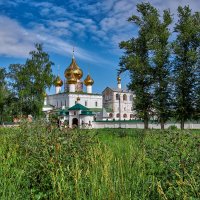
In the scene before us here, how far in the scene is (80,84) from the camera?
67812mm

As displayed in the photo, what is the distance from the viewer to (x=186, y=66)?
83.9 feet

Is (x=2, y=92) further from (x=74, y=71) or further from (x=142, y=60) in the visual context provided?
(x=74, y=71)

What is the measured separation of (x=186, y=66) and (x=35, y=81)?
17628 mm

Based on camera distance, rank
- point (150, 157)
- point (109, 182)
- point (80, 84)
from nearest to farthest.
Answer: point (109, 182), point (150, 157), point (80, 84)

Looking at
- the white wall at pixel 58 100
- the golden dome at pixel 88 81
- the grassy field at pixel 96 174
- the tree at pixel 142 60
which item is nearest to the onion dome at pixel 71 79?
the white wall at pixel 58 100

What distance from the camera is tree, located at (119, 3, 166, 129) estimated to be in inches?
1019

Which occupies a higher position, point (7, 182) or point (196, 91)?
point (196, 91)

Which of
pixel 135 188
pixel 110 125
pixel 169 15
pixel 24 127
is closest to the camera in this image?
pixel 135 188

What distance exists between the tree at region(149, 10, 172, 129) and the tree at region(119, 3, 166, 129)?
0.28 meters

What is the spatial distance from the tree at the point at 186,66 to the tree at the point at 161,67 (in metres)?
0.72

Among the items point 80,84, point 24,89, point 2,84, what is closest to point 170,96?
point 24,89

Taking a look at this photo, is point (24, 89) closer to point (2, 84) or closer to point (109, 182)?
→ point (2, 84)

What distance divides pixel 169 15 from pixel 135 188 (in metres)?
25.2

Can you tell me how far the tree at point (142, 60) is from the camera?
25875 millimetres
